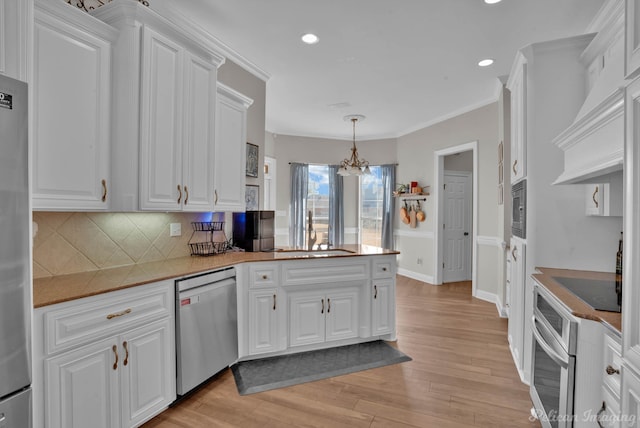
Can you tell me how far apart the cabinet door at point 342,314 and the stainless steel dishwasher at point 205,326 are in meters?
0.85

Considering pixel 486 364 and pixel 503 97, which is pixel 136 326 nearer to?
pixel 486 364

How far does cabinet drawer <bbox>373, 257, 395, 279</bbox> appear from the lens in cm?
311

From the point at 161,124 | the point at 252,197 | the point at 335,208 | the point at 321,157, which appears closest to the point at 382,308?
the point at 252,197

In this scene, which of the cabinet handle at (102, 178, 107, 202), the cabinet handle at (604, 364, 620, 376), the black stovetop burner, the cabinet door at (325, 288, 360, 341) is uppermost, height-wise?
the cabinet handle at (102, 178, 107, 202)

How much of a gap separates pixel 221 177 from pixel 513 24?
2.83 m

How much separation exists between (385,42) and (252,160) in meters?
1.82

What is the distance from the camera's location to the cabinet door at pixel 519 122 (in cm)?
243

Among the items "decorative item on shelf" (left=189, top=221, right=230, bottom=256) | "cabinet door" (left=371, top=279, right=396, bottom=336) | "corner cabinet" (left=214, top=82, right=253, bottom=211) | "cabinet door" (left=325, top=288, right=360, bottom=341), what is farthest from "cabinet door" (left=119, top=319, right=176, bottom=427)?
"cabinet door" (left=371, top=279, right=396, bottom=336)

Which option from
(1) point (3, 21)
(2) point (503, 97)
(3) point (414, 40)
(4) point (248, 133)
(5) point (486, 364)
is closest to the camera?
(1) point (3, 21)

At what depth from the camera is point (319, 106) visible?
16.6 feet

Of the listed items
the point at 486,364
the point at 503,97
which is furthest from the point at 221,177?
the point at 503,97

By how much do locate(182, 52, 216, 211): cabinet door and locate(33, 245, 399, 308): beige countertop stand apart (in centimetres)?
45

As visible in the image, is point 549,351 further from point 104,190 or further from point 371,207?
point 371,207

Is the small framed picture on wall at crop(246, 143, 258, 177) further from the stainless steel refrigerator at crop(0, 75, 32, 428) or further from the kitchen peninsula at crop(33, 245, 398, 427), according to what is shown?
the stainless steel refrigerator at crop(0, 75, 32, 428)
